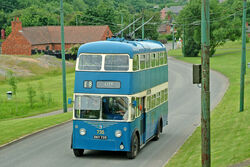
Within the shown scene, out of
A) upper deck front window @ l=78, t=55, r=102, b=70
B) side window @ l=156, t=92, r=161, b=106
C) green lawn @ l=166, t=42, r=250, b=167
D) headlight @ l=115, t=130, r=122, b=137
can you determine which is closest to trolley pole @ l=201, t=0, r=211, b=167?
green lawn @ l=166, t=42, r=250, b=167

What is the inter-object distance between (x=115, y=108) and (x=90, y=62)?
1905mm

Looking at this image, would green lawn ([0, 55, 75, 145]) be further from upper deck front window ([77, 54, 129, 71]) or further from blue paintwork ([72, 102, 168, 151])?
upper deck front window ([77, 54, 129, 71])

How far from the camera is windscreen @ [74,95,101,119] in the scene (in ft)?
60.2

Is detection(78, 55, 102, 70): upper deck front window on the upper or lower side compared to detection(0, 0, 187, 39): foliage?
lower

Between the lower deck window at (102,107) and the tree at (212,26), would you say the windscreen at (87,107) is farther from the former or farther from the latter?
the tree at (212,26)

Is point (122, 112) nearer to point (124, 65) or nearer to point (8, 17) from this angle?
point (124, 65)

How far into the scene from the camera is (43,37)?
104812 mm

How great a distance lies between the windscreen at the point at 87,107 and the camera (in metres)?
18.4

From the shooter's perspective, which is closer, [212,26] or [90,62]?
[90,62]

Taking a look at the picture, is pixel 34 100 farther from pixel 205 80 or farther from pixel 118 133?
pixel 205 80

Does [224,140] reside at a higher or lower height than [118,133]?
lower

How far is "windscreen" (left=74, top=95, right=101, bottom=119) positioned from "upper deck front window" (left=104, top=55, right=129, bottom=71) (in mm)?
1172

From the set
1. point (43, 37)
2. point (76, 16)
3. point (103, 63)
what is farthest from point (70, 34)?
point (103, 63)

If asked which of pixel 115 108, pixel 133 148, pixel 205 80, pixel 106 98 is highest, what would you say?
pixel 205 80
